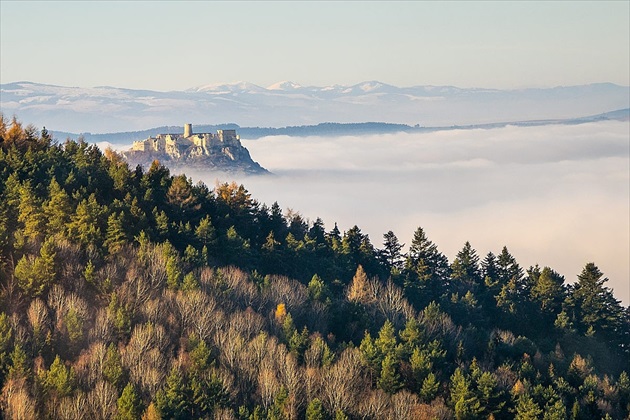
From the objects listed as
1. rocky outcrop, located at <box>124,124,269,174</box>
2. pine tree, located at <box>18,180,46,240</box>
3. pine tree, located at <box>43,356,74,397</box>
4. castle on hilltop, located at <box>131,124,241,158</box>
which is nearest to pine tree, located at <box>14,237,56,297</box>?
pine tree, located at <box>18,180,46,240</box>

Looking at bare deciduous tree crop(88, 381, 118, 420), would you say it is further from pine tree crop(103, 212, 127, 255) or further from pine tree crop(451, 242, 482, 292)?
pine tree crop(451, 242, 482, 292)

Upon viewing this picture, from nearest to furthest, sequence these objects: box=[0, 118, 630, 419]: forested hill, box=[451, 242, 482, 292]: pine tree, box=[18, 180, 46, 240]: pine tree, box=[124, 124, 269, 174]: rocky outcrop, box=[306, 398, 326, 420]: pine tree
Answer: box=[306, 398, 326, 420]: pine tree, box=[0, 118, 630, 419]: forested hill, box=[18, 180, 46, 240]: pine tree, box=[451, 242, 482, 292]: pine tree, box=[124, 124, 269, 174]: rocky outcrop

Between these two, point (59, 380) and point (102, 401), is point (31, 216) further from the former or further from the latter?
point (102, 401)

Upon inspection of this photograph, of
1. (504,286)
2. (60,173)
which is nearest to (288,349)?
(60,173)

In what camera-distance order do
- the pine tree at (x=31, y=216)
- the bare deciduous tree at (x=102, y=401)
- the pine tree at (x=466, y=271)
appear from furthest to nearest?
the pine tree at (x=466, y=271)
the pine tree at (x=31, y=216)
the bare deciduous tree at (x=102, y=401)

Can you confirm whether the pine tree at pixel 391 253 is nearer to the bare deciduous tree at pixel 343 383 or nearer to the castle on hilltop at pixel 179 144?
the bare deciduous tree at pixel 343 383

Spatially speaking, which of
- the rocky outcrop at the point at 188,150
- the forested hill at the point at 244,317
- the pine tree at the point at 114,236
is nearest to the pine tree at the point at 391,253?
the forested hill at the point at 244,317

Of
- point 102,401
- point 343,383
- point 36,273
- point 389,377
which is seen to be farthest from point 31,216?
point 389,377

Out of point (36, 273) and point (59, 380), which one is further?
point (36, 273)

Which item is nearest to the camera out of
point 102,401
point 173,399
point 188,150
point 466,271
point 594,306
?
point 102,401

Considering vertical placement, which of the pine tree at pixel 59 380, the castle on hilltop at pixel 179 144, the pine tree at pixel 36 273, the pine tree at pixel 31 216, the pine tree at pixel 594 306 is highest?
the castle on hilltop at pixel 179 144
